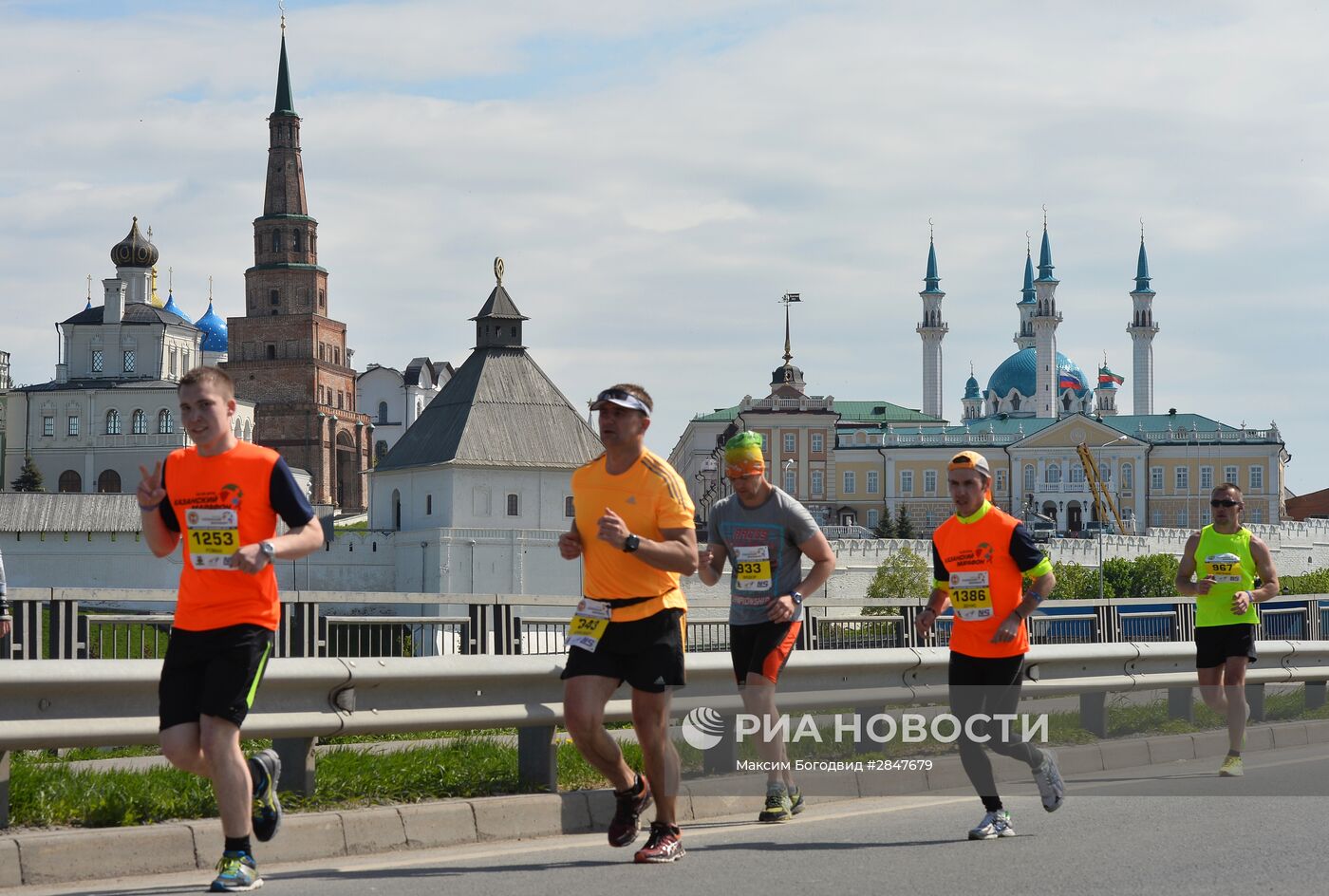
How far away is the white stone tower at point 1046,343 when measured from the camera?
160 m

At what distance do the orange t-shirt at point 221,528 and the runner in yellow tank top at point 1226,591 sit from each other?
6.50 meters

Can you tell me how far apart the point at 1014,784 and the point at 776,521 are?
2.92m

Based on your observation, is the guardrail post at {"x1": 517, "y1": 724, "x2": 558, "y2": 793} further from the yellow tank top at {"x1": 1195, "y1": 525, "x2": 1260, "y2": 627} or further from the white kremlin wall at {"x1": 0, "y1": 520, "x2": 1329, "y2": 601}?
the white kremlin wall at {"x1": 0, "y1": 520, "x2": 1329, "y2": 601}

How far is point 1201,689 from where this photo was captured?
11.7 meters

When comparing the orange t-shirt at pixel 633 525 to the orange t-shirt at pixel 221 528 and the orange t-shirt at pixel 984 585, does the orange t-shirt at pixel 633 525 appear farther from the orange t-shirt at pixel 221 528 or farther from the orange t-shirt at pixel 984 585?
the orange t-shirt at pixel 984 585

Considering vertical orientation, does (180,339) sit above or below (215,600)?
above

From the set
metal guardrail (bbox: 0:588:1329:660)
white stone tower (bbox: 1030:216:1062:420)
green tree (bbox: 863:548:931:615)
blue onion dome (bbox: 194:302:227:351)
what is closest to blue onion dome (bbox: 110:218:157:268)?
blue onion dome (bbox: 194:302:227:351)

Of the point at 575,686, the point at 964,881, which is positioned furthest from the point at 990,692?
the point at 575,686

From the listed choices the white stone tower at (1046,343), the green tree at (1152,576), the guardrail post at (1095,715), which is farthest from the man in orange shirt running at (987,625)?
the white stone tower at (1046,343)

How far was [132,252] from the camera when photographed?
390 feet

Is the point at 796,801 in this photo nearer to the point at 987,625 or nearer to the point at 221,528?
the point at 987,625

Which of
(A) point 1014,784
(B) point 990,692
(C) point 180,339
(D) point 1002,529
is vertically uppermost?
(C) point 180,339

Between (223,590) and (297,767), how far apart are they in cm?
176

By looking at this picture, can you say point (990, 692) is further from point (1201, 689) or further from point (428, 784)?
point (1201, 689)
